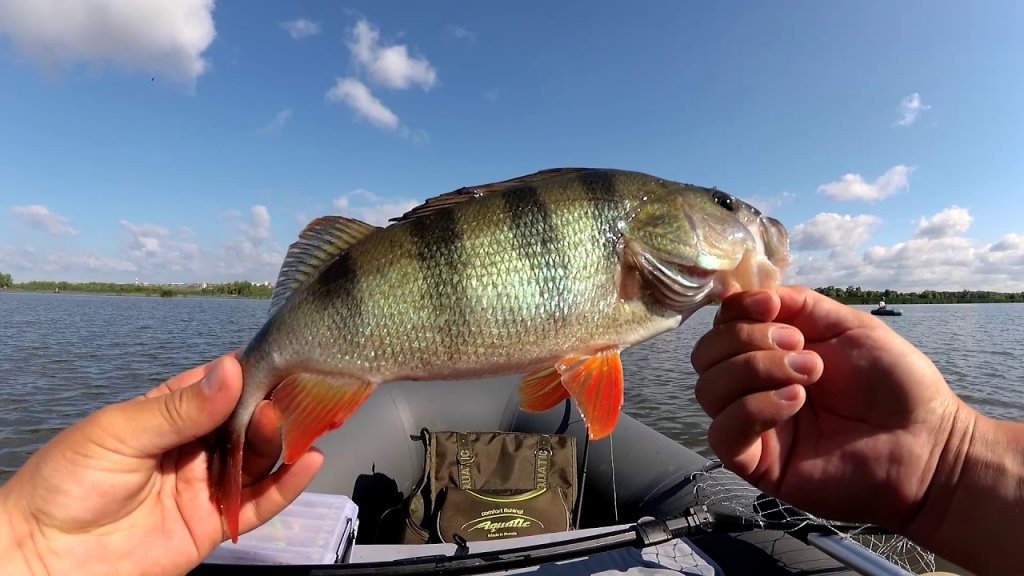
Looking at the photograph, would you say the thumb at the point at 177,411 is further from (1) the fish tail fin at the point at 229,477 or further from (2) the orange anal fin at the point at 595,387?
(2) the orange anal fin at the point at 595,387

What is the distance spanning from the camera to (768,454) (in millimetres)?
2127

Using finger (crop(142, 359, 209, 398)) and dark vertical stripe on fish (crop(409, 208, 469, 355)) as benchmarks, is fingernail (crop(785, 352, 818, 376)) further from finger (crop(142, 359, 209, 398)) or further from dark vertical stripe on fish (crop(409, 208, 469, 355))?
finger (crop(142, 359, 209, 398))

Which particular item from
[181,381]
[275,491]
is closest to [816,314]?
[275,491]

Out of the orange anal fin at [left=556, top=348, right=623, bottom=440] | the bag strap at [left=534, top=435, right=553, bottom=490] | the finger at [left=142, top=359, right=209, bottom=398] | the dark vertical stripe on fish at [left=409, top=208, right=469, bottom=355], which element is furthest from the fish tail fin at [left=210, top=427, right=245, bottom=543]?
the bag strap at [left=534, top=435, right=553, bottom=490]

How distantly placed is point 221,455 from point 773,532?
11.3ft

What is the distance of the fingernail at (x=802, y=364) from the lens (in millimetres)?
1731

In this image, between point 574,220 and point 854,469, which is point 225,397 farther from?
point 854,469

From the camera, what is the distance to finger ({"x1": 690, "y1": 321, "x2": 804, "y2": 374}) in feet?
5.88

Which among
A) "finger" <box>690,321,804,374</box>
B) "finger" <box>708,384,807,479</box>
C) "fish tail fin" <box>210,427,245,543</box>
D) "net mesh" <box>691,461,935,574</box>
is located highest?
"finger" <box>690,321,804,374</box>

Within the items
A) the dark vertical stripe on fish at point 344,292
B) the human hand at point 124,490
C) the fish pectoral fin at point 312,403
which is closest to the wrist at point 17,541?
the human hand at point 124,490

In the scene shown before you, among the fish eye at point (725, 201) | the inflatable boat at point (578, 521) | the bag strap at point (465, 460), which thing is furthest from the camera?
the bag strap at point (465, 460)

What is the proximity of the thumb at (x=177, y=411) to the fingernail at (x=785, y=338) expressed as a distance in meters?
1.84

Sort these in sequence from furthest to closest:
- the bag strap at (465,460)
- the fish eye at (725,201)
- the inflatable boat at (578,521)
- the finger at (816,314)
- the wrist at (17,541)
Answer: the bag strap at (465,460)
the inflatable boat at (578,521)
the fish eye at (725,201)
the finger at (816,314)
the wrist at (17,541)

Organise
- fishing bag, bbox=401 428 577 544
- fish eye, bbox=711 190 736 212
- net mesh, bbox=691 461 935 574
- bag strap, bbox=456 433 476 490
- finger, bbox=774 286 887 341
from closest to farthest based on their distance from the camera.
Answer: finger, bbox=774 286 887 341, fish eye, bbox=711 190 736 212, net mesh, bbox=691 461 935 574, fishing bag, bbox=401 428 577 544, bag strap, bbox=456 433 476 490
